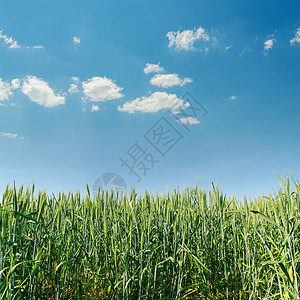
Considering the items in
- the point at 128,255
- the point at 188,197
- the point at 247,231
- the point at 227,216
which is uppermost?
the point at 188,197

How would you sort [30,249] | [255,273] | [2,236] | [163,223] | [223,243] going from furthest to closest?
[223,243]
[163,223]
[255,273]
[30,249]
[2,236]

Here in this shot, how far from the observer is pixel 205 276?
225cm

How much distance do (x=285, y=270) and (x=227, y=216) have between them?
125 centimetres

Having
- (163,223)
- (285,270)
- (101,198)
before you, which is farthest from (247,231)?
(101,198)

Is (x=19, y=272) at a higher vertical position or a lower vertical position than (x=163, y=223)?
lower

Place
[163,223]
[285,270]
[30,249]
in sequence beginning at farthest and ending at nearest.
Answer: [163,223], [30,249], [285,270]

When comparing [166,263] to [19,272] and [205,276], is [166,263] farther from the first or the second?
[19,272]

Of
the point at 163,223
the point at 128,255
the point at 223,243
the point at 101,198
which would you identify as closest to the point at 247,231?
the point at 223,243

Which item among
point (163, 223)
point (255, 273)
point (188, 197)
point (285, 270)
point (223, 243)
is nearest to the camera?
point (285, 270)

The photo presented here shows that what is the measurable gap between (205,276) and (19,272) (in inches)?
59.8

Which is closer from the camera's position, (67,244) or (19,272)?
(19,272)

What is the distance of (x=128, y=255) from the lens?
6.31ft

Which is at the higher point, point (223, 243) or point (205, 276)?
point (223, 243)

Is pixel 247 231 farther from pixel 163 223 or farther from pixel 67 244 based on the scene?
pixel 67 244
